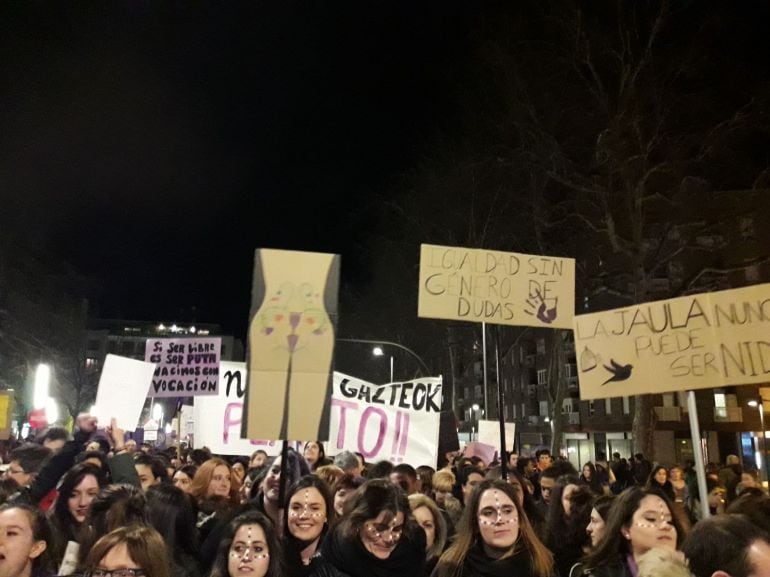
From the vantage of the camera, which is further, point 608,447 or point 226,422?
point 608,447

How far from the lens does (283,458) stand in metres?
4.30

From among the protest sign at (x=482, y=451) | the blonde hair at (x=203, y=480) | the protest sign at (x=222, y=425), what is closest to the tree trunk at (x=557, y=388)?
the protest sign at (x=482, y=451)

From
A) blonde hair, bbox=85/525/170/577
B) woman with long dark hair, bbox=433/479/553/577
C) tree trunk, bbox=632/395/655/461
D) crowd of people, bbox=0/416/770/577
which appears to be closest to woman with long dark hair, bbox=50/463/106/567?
crowd of people, bbox=0/416/770/577

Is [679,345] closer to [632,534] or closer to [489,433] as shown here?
[632,534]

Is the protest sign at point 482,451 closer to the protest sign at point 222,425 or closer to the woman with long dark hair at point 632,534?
the protest sign at point 222,425

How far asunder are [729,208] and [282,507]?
35.2m

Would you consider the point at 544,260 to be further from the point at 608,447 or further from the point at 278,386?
the point at 608,447

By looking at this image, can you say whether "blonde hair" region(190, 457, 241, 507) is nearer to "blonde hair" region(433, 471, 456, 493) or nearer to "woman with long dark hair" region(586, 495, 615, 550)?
"blonde hair" region(433, 471, 456, 493)

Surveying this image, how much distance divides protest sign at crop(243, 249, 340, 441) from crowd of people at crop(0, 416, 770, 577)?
1.01ft

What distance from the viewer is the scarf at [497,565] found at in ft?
11.9

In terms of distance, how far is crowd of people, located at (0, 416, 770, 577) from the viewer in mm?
2867

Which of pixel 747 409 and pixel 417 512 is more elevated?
pixel 747 409

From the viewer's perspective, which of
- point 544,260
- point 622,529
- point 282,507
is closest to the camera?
point 622,529

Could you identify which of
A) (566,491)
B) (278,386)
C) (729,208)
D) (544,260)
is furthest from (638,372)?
(729,208)
